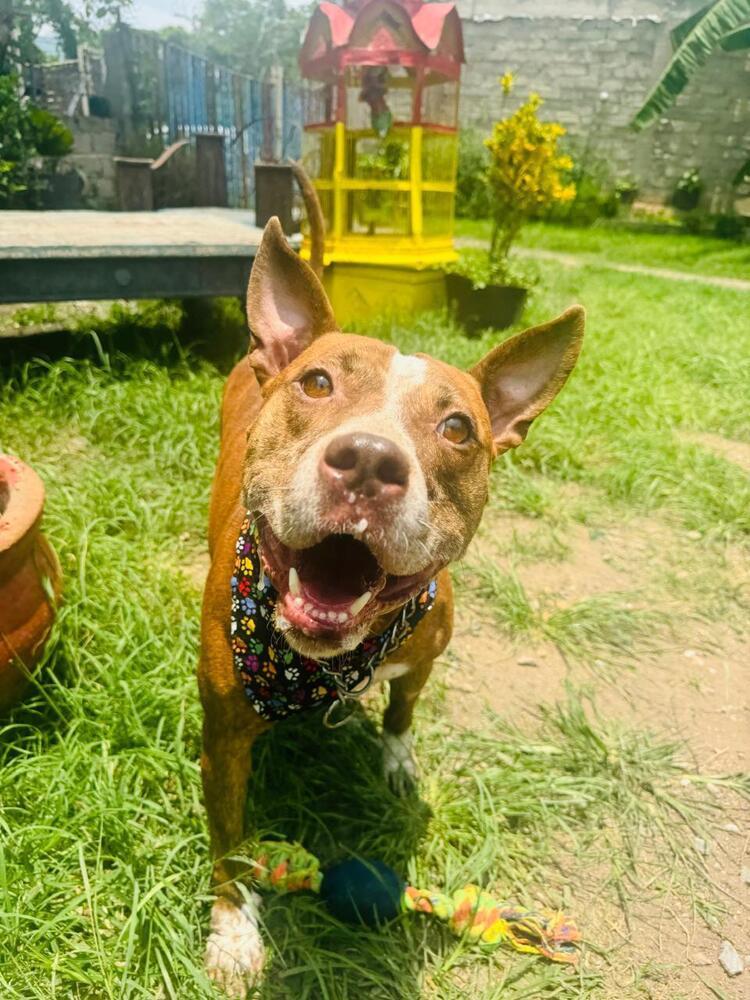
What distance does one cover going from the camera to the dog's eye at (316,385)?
1.57 m

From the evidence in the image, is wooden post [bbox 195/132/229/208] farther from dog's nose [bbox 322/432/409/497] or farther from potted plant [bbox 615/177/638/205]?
potted plant [bbox 615/177/638/205]

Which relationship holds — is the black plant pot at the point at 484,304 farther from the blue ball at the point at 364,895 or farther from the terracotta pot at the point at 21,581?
the blue ball at the point at 364,895

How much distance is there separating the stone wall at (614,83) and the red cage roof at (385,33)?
11475 mm

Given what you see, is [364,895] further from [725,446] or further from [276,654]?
[725,446]

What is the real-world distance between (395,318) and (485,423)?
446 cm

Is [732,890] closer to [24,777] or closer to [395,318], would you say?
[24,777]

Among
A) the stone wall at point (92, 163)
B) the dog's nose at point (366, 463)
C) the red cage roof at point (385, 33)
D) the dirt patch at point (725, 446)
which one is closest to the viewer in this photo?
the dog's nose at point (366, 463)

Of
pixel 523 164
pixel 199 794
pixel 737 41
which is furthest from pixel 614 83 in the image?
pixel 199 794

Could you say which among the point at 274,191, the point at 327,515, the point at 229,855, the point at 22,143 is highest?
the point at 22,143

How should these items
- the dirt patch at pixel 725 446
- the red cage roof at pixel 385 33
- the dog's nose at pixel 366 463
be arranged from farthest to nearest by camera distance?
1. the red cage roof at pixel 385 33
2. the dirt patch at pixel 725 446
3. the dog's nose at pixel 366 463

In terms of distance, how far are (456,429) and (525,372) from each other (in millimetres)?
417

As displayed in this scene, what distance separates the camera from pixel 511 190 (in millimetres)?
6434

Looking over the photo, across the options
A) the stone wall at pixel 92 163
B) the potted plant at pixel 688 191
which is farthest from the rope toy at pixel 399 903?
the potted plant at pixel 688 191

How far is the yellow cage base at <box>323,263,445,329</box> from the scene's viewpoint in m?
6.27
